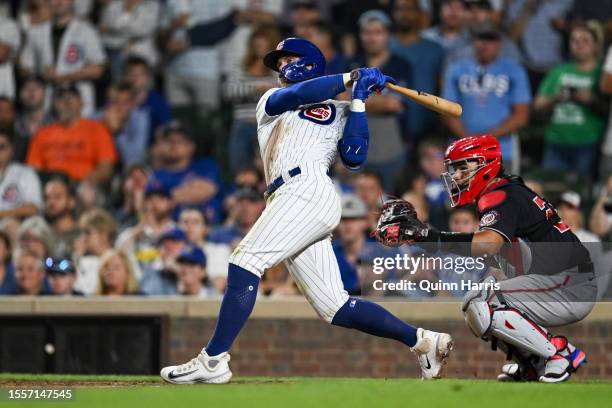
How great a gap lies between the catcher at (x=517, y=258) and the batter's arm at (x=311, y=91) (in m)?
0.65

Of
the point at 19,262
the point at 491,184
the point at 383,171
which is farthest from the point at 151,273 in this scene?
the point at 491,184

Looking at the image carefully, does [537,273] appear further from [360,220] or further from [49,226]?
[49,226]

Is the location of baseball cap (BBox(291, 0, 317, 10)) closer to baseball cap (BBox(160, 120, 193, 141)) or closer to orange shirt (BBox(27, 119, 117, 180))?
baseball cap (BBox(160, 120, 193, 141))

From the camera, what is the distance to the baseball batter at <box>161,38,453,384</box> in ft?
19.9

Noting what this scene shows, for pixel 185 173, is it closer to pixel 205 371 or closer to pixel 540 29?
pixel 540 29

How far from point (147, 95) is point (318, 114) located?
216 inches

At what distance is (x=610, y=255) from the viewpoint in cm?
788

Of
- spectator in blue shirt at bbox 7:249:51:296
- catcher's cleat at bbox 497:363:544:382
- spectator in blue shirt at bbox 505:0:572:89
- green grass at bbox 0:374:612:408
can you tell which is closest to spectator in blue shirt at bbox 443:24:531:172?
spectator in blue shirt at bbox 505:0:572:89

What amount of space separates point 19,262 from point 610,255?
4965 mm

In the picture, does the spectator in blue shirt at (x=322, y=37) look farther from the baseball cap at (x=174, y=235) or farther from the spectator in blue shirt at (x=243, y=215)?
the baseball cap at (x=174, y=235)

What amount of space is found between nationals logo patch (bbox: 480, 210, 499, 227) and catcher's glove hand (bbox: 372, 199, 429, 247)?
268 millimetres

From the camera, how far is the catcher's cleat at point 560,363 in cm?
626

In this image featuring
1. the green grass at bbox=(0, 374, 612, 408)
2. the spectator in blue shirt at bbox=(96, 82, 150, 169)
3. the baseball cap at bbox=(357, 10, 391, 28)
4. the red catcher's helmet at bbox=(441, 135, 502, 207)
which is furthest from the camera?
the spectator in blue shirt at bbox=(96, 82, 150, 169)

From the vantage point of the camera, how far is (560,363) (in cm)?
627
